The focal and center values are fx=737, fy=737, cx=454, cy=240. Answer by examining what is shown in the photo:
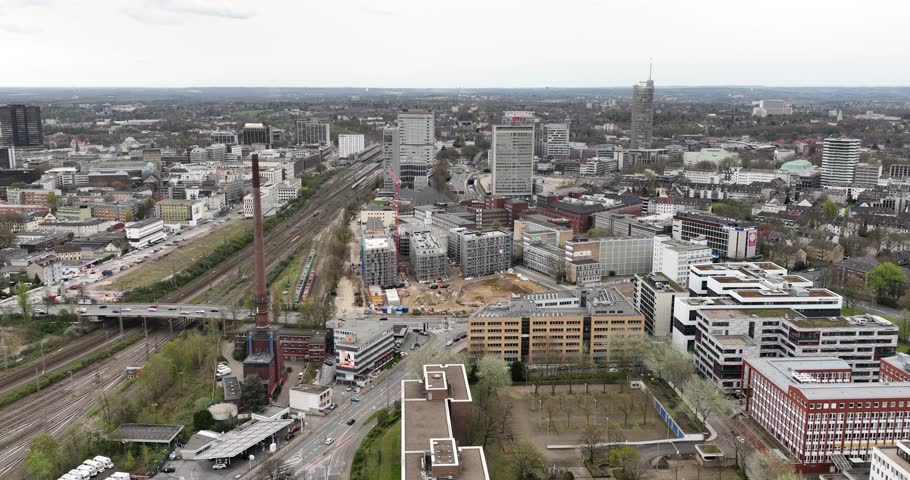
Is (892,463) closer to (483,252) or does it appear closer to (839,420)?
(839,420)

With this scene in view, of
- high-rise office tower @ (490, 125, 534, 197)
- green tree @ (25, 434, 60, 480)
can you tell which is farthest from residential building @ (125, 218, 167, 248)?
green tree @ (25, 434, 60, 480)

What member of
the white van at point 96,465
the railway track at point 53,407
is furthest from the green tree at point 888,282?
the white van at point 96,465

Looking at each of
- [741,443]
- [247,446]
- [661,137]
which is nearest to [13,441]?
[247,446]

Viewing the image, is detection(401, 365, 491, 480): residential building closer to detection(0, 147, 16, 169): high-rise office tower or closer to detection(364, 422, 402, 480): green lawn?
detection(364, 422, 402, 480): green lawn

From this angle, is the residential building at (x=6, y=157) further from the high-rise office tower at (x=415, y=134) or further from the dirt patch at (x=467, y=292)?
the dirt patch at (x=467, y=292)

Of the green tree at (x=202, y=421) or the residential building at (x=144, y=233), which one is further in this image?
the residential building at (x=144, y=233)

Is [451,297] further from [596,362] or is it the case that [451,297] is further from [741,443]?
[741,443]
